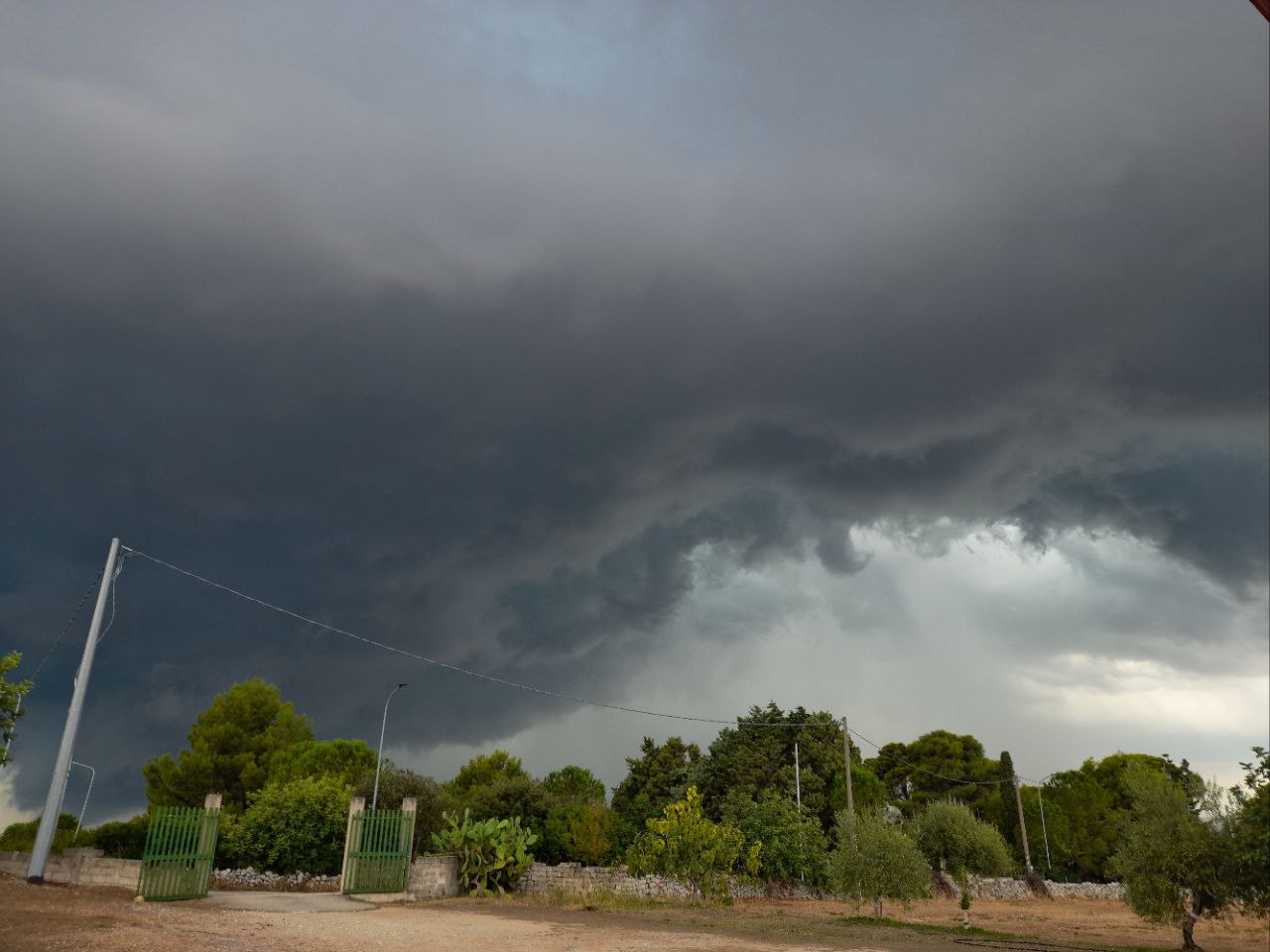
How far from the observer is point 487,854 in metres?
36.0

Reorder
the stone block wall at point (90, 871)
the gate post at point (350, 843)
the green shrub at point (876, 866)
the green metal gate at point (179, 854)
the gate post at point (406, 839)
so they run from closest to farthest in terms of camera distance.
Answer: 1. the green metal gate at point (179, 854)
2. the stone block wall at point (90, 871)
3. the gate post at point (350, 843)
4. the green shrub at point (876, 866)
5. the gate post at point (406, 839)

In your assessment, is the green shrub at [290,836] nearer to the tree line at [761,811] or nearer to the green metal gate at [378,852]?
the tree line at [761,811]

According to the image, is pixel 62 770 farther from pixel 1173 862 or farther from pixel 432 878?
pixel 1173 862

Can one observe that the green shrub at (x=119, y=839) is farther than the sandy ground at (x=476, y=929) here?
Yes

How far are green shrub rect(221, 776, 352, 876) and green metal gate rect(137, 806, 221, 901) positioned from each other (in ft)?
35.7

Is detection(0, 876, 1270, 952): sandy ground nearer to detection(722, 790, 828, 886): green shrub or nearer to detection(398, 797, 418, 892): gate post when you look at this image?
detection(398, 797, 418, 892): gate post

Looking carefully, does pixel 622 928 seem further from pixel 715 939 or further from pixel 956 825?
pixel 956 825

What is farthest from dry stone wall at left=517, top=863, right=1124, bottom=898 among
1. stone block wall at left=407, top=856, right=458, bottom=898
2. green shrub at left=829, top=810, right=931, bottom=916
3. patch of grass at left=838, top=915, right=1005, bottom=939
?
patch of grass at left=838, top=915, right=1005, bottom=939

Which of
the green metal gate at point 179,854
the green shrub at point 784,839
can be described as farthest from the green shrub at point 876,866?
the green metal gate at point 179,854

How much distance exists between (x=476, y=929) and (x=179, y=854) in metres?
10.5

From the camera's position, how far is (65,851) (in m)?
27.7

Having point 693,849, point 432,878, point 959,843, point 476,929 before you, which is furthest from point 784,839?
point 476,929

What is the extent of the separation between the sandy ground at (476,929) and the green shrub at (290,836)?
326 inches

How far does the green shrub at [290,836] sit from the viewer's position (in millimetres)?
37000
